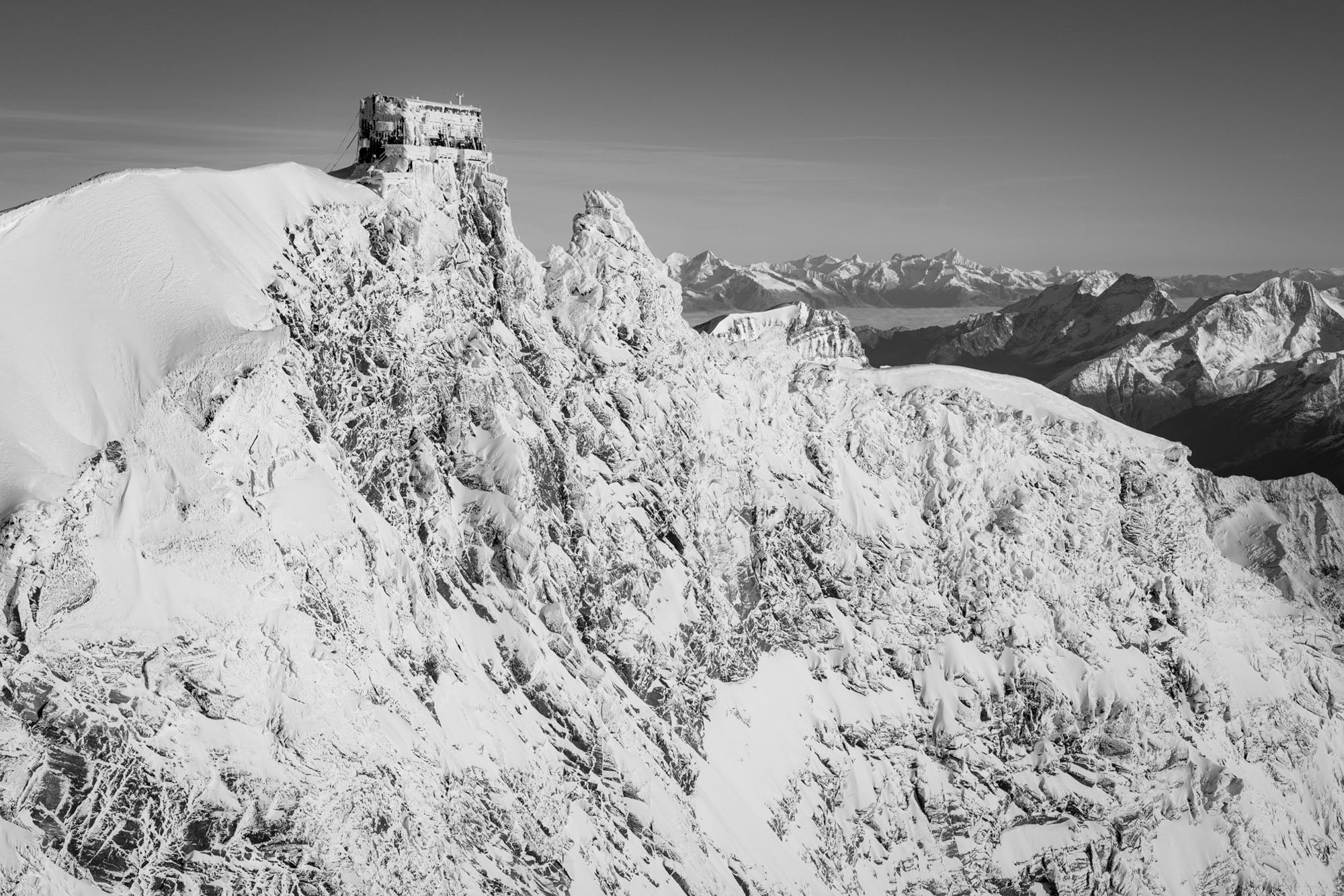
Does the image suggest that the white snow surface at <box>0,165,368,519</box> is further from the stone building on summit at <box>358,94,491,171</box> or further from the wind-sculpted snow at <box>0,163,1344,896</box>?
the stone building on summit at <box>358,94,491,171</box>

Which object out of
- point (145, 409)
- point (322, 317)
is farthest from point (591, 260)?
point (145, 409)

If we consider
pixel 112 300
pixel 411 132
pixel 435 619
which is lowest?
pixel 435 619

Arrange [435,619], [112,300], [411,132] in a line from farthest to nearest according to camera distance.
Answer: [411,132] → [435,619] → [112,300]

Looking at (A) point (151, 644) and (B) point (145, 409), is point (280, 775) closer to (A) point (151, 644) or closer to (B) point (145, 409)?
(A) point (151, 644)

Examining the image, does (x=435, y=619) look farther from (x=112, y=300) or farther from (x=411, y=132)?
(x=411, y=132)

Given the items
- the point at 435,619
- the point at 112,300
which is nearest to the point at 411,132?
the point at 112,300

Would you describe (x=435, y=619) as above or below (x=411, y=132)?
below
